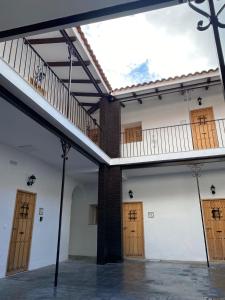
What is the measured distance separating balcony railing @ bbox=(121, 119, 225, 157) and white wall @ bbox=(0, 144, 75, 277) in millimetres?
3266

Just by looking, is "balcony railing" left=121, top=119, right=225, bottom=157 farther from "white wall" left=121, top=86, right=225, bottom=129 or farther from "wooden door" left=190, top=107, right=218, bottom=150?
"white wall" left=121, top=86, right=225, bottom=129

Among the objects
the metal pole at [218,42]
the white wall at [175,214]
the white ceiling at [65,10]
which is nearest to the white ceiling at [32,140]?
the white ceiling at [65,10]

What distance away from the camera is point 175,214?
8781 mm

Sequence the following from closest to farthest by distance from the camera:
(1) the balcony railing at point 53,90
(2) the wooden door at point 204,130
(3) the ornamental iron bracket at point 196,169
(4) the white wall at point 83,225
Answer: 1. (1) the balcony railing at point 53,90
2. (3) the ornamental iron bracket at point 196,169
3. (2) the wooden door at point 204,130
4. (4) the white wall at point 83,225

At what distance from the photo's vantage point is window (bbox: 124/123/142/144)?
10.1 m

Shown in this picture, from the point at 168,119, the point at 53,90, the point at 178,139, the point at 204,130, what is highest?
the point at 53,90

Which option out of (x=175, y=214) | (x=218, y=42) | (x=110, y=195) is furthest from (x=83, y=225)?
(x=218, y=42)

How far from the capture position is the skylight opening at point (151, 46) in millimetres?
5145

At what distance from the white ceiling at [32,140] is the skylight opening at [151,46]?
9.09 feet

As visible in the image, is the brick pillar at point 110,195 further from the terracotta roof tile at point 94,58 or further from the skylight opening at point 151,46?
the skylight opening at point 151,46

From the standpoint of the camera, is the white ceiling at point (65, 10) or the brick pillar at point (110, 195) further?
the brick pillar at point (110, 195)

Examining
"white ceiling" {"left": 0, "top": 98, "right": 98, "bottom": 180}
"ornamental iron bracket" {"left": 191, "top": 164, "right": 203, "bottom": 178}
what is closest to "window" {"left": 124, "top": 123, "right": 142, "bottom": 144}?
"white ceiling" {"left": 0, "top": 98, "right": 98, "bottom": 180}

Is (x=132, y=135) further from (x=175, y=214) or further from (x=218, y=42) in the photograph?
(x=218, y=42)

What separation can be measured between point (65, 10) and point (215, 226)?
8344 mm
